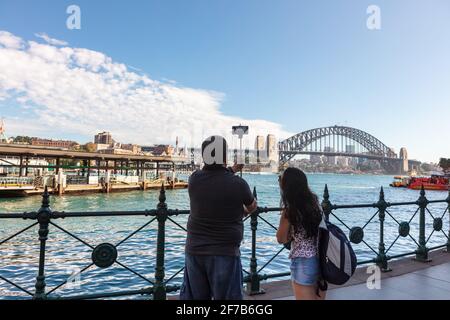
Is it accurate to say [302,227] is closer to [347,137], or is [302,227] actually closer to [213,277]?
[213,277]

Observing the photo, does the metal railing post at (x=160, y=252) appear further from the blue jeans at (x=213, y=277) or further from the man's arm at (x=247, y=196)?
the man's arm at (x=247, y=196)

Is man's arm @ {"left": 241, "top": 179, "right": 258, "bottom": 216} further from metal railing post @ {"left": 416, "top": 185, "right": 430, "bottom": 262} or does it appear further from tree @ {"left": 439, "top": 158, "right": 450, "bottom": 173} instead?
tree @ {"left": 439, "top": 158, "right": 450, "bottom": 173}

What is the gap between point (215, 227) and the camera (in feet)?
8.93

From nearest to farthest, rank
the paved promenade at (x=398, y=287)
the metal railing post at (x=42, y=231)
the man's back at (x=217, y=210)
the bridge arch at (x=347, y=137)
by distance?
the man's back at (x=217, y=210) → the metal railing post at (x=42, y=231) → the paved promenade at (x=398, y=287) → the bridge arch at (x=347, y=137)

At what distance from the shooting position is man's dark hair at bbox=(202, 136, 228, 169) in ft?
9.25

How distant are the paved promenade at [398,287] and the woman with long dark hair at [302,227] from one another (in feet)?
5.23

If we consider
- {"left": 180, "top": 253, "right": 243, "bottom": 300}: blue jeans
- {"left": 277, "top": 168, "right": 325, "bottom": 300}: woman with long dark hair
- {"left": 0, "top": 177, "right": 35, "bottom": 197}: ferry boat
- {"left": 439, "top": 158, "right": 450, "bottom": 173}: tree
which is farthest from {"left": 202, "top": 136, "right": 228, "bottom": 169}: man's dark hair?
{"left": 439, "top": 158, "right": 450, "bottom": 173}: tree

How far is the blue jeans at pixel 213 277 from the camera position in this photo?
272 cm

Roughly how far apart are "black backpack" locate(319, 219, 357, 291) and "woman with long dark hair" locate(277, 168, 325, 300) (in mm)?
63

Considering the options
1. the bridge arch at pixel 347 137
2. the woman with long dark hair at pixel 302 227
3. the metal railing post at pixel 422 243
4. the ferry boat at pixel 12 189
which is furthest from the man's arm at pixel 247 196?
the bridge arch at pixel 347 137

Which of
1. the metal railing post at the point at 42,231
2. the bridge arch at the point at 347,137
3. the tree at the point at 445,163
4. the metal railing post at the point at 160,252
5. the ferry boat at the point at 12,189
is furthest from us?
the bridge arch at the point at 347,137

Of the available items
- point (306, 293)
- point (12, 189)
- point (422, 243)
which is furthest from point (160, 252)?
point (12, 189)
